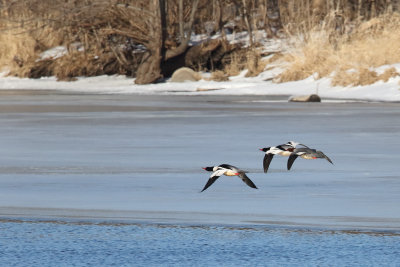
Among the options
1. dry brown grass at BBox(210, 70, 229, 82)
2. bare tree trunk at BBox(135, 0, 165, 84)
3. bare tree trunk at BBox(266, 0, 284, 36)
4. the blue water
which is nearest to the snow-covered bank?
dry brown grass at BBox(210, 70, 229, 82)

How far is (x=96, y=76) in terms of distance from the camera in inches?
1411

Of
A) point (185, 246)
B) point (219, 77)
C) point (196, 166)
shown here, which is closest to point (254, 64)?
point (219, 77)

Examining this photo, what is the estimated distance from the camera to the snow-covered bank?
81.0 feet

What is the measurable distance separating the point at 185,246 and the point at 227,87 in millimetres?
22593

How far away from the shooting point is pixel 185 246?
6.89m

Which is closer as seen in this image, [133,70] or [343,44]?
[343,44]

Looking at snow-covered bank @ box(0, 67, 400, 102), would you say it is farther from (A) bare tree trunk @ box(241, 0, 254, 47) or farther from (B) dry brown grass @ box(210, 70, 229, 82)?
(A) bare tree trunk @ box(241, 0, 254, 47)

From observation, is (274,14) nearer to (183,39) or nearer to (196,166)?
(183,39)

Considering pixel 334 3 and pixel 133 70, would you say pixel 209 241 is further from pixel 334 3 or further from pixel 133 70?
pixel 334 3

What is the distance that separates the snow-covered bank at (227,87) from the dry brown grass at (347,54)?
0.30 meters

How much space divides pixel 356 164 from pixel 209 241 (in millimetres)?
4379

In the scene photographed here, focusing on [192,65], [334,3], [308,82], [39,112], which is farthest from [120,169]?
[334,3]

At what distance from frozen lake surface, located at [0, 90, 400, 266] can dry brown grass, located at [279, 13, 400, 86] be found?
344 inches

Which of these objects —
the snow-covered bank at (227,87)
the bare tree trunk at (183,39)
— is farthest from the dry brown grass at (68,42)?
the bare tree trunk at (183,39)
